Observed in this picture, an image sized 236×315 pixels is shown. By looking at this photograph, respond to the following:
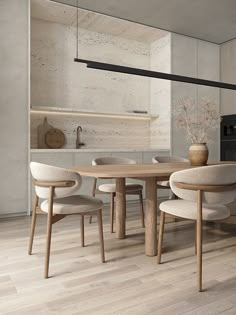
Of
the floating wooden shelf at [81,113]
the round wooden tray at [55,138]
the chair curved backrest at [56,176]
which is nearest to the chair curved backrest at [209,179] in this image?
the chair curved backrest at [56,176]

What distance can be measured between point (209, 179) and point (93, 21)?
3872mm

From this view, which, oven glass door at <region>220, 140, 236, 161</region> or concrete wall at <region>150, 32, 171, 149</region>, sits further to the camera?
oven glass door at <region>220, 140, 236, 161</region>

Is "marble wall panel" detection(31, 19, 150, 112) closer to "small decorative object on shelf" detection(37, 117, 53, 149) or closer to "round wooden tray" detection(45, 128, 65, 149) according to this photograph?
"small decorative object on shelf" detection(37, 117, 53, 149)

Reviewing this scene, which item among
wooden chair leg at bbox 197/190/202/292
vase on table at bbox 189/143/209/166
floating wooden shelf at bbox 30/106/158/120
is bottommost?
wooden chair leg at bbox 197/190/202/292

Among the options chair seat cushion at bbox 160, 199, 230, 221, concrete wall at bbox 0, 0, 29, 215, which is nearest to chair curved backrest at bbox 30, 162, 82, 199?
chair seat cushion at bbox 160, 199, 230, 221

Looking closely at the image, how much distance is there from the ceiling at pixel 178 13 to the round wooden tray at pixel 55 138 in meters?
1.91

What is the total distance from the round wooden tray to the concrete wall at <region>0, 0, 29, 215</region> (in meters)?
0.70

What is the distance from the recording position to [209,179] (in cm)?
191

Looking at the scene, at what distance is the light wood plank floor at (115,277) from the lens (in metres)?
1.69

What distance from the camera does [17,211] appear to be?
3.98m

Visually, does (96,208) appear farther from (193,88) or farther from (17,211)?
(193,88)

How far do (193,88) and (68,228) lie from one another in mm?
3593

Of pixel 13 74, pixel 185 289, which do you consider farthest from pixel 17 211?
pixel 185 289

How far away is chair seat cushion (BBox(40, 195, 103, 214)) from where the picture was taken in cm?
215
